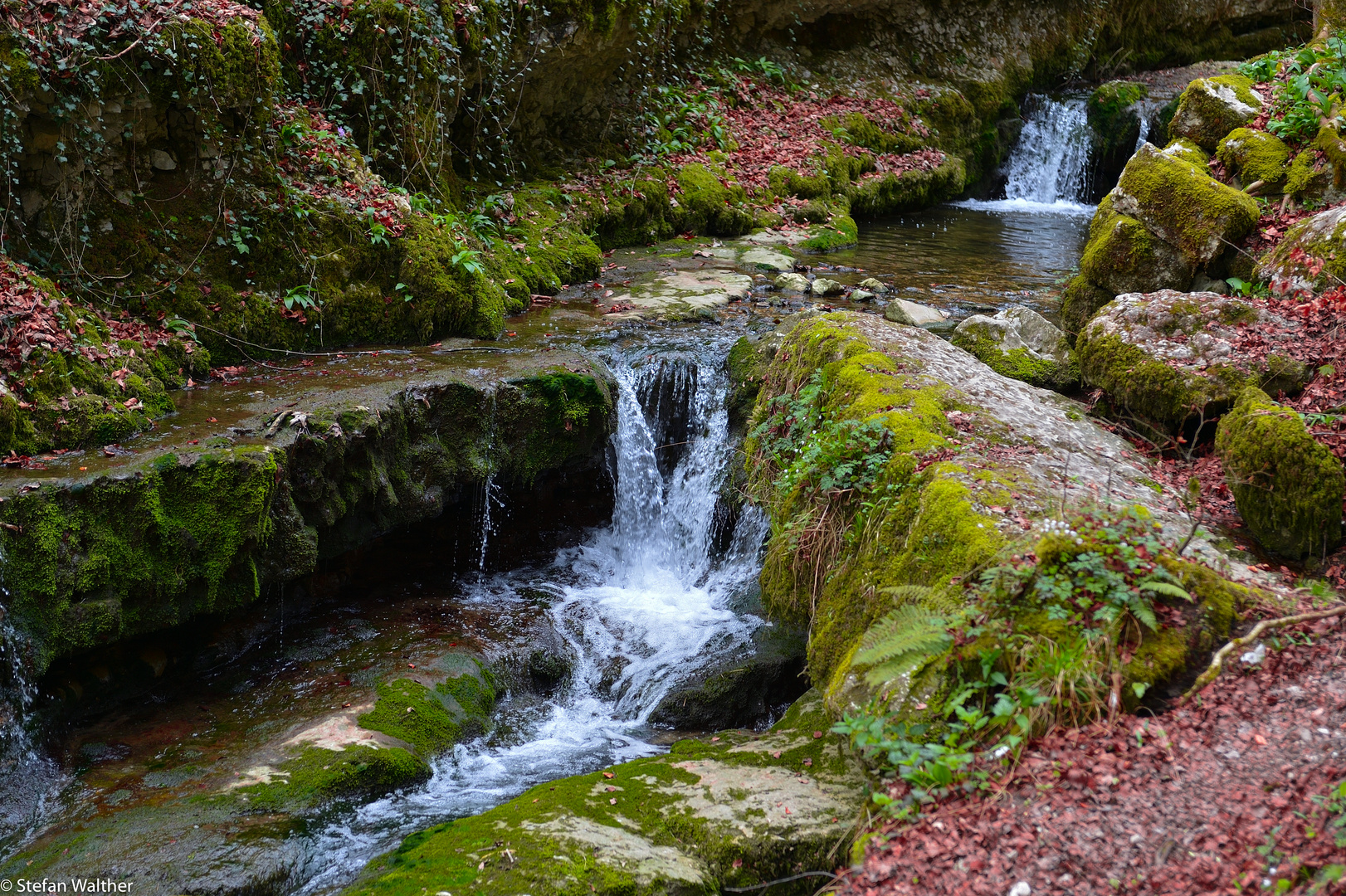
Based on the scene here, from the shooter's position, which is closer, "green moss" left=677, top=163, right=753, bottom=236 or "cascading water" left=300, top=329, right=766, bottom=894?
"cascading water" left=300, top=329, right=766, bottom=894

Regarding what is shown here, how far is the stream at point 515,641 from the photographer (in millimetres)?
4977

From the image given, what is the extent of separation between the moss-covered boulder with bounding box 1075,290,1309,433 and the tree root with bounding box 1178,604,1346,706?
2.28m

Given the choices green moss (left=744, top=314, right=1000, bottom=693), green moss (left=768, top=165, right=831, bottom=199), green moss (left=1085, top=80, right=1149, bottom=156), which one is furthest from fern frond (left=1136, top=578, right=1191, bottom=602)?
green moss (left=1085, top=80, right=1149, bottom=156)

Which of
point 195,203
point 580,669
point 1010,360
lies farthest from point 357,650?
point 1010,360

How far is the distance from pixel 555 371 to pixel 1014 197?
16.1m

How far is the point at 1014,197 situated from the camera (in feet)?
66.3

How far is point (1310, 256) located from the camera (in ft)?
20.9

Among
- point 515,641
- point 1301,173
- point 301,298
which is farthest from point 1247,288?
point 301,298

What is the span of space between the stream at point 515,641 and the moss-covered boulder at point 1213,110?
238cm

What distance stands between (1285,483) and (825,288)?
6816mm

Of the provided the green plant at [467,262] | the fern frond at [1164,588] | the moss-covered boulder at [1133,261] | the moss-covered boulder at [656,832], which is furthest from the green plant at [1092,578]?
the green plant at [467,262]

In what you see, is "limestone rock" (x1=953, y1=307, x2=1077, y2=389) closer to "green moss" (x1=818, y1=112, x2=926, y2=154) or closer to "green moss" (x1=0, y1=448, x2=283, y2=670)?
"green moss" (x1=0, y1=448, x2=283, y2=670)

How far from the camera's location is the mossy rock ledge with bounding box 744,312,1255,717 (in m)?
4.30

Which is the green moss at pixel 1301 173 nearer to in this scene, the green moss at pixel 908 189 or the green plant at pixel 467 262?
the green plant at pixel 467 262
